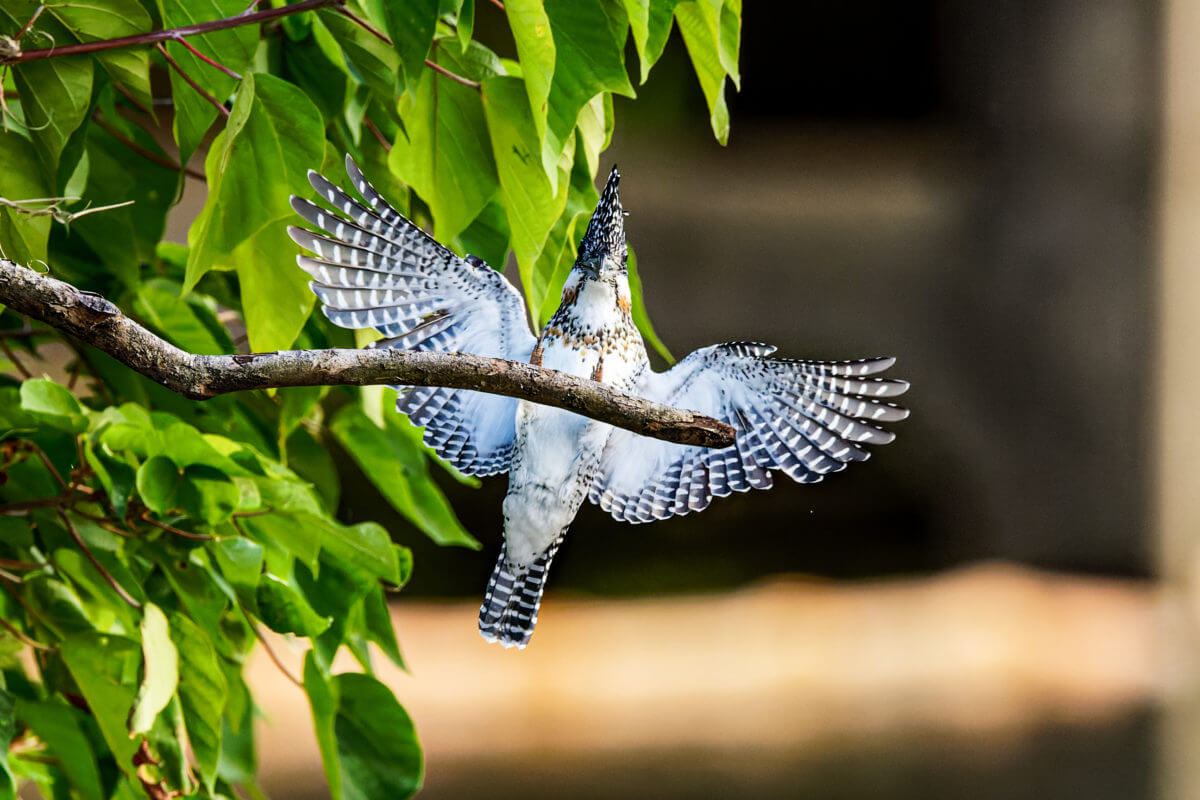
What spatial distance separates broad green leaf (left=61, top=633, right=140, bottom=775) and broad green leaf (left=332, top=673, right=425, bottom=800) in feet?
0.32

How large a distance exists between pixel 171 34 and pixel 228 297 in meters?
0.26

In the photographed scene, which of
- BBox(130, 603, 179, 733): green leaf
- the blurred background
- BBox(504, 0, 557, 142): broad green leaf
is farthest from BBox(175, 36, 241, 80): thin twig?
the blurred background

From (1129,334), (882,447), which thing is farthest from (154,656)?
(1129,334)

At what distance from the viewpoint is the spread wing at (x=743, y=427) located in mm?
447

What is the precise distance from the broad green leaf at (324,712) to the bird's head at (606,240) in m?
0.25

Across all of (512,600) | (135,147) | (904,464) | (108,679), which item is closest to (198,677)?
(108,679)

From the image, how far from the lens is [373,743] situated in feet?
1.93

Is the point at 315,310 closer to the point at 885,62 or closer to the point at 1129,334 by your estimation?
the point at 885,62

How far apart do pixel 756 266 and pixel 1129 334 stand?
0.60 meters

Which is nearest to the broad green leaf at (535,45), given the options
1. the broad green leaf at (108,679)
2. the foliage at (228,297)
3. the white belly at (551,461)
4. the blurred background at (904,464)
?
the foliage at (228,297)

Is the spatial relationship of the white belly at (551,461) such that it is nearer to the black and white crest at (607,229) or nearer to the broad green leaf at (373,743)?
the black and white crest at (607,229)

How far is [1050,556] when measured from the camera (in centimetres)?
180

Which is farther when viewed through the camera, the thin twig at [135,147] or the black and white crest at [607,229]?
the thin twig at [135,147]

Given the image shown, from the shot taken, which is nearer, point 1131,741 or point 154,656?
point 154,656
